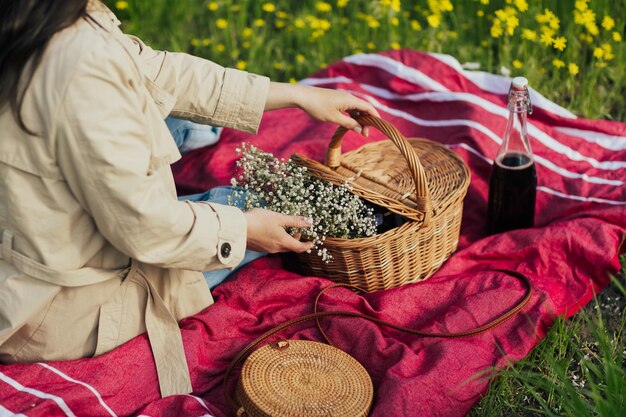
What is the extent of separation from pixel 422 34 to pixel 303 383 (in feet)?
6.40

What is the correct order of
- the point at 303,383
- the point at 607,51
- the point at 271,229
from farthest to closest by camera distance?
the point at 607,51
the point at 271,229
the point at 303,383

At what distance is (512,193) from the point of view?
7.52 feet

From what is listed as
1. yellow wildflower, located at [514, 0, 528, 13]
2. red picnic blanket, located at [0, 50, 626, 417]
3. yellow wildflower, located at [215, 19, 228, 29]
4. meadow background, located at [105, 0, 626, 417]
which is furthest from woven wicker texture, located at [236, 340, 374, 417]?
yellow wildflower, located at [215, 19, 228, 29]

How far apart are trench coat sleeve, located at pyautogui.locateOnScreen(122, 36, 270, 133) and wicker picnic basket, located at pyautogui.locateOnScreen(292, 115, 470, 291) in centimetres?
20

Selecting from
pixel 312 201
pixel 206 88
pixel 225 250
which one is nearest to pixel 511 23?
pixel 312 201

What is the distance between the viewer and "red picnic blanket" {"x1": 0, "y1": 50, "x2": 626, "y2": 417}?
5.84ft

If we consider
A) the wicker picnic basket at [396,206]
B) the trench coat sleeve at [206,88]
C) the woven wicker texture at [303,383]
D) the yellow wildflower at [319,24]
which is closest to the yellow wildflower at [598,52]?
the wicker picnic basket at [396,206]

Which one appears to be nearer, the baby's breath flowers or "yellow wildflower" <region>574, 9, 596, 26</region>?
the baby's breath flowers

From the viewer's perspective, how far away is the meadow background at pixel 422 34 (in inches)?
117

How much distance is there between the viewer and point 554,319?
6.68 feet

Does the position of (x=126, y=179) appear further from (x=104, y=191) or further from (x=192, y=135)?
(x=192, y=135)

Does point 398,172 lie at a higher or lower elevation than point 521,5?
lower

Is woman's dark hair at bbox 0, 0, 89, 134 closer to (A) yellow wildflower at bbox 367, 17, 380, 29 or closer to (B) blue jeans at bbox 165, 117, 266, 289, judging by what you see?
(B) blue jeans at bbox 165, 117, 266, 289

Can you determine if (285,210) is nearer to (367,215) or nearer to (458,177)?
(367,215)
